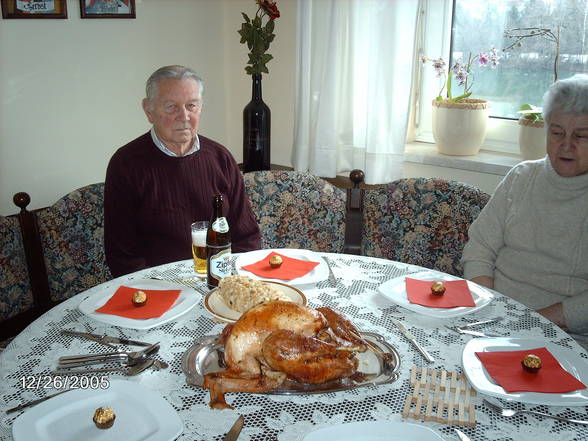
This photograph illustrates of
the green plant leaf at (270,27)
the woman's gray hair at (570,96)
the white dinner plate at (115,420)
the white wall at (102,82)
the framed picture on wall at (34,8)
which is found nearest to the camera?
the white dinner plate at (115,420)

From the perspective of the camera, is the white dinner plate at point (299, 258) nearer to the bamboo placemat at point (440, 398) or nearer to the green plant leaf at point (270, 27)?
the bamboo placemat at point (440, 398)

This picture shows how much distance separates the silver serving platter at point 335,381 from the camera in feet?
3.53

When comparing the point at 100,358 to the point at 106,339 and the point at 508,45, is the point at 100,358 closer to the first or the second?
the point at 106,339

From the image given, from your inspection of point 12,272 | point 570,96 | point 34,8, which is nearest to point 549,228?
point 570,96

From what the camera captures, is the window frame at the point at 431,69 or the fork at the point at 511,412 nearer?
the fork at the point at 511,412

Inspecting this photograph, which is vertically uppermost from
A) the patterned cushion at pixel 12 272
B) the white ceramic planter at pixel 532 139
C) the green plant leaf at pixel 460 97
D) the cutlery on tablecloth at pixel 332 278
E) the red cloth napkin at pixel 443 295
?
the green plant leaf at pixel 460 97

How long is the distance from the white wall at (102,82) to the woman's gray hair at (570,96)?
1502mm

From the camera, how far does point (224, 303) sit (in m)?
1.37

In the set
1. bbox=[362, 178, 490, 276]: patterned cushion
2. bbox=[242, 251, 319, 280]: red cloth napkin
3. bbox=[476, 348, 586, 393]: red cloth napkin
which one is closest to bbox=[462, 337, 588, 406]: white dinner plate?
bbox=[476, 348, 586, 393]: red cloth napkin

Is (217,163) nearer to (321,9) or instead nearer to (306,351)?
(321,9)

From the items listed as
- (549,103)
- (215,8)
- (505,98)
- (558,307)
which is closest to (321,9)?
(215,8)

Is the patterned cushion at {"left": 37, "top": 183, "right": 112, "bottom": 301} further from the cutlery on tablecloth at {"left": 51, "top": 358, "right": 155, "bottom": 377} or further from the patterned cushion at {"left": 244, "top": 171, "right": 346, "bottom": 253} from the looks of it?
the cutlery on tablecloth at {"left": 51, "top": 358, "right": 155, "bottom": 377}

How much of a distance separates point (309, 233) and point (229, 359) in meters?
1.44

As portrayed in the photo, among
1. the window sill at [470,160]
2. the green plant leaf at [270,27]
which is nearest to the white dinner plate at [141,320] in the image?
the green plant leaf at [270,27]
